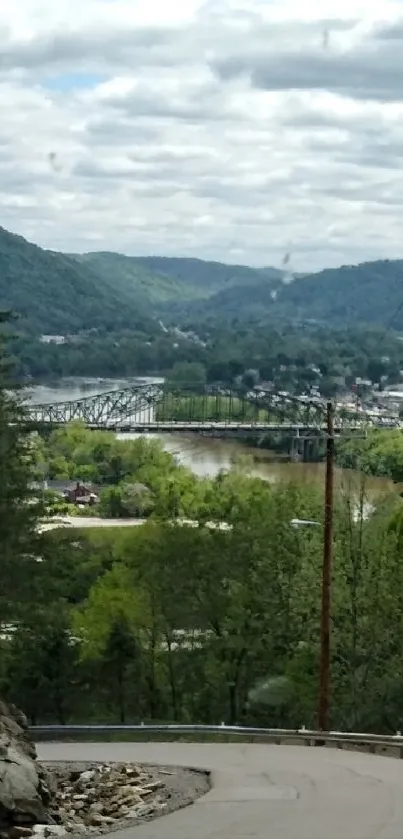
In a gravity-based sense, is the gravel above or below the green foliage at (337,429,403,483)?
below

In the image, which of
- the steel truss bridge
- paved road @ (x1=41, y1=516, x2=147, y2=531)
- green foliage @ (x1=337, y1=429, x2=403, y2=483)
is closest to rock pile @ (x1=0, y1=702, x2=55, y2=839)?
green foliage @ (x1=337, y1=429, x2=403, y2=483)

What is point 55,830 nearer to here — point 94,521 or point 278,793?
point 278,793

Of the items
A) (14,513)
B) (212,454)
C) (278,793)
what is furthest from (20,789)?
(212,454)

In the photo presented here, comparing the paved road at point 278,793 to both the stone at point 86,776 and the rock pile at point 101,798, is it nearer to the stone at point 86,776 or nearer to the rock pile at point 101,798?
the rock pile at point 101,798

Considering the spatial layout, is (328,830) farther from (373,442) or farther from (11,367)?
(373,442)

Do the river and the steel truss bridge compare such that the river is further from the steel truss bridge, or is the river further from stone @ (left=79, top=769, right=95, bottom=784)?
stone @ (left=79, top=769, right=95, bottom=784)

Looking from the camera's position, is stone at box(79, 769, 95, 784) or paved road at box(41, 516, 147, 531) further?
paved road at box(41, 516, 147, 531)
